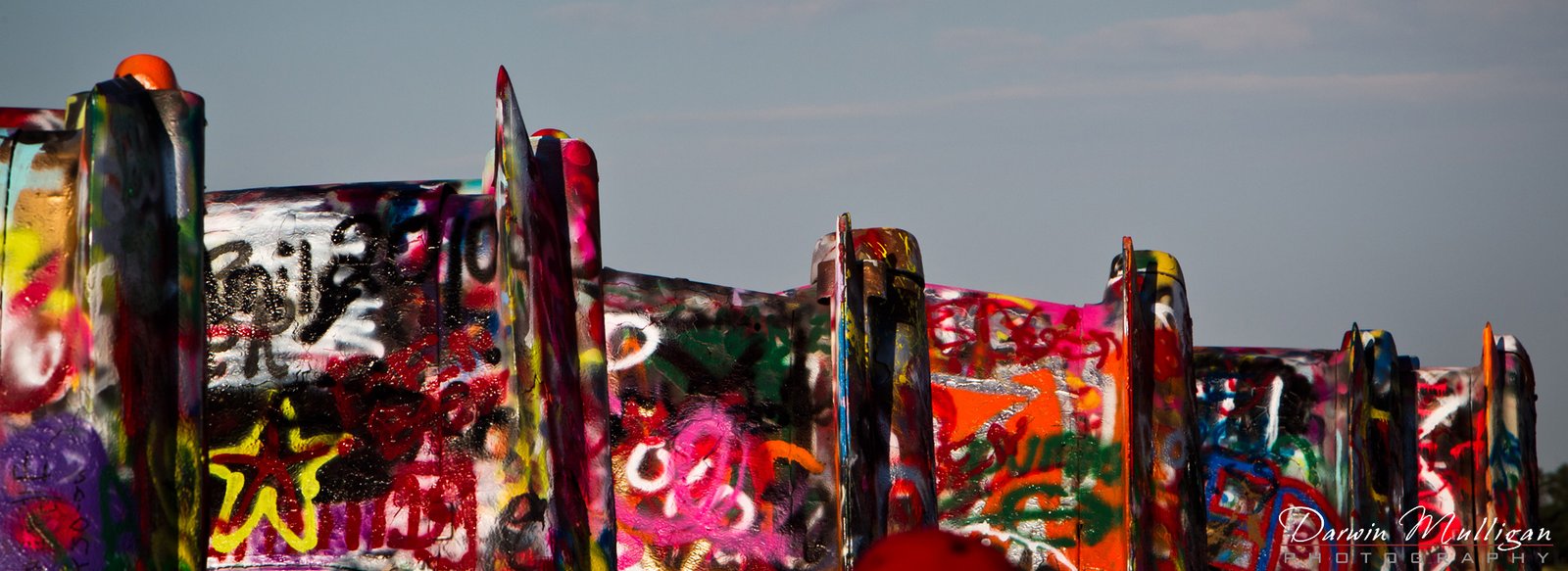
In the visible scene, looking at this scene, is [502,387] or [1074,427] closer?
[502,387]

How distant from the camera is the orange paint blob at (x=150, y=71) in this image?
5398 mm

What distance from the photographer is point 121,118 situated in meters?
4.66

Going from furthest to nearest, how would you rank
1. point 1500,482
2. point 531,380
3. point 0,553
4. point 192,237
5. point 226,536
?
point 1500,482
point 226,536
point 531,380
point 192,237
point 0,553

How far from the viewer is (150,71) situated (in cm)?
541

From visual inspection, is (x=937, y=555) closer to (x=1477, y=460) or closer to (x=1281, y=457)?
(x=1281, y=457)

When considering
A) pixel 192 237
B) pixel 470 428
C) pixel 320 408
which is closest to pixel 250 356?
pixel 320 408

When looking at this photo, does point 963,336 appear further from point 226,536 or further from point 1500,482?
point 1500,482

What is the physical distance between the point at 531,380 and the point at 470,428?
0.56m

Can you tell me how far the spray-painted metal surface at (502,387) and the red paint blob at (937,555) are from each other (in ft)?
8.27

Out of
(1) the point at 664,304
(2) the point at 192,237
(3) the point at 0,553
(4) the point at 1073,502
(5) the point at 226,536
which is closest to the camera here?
(3) the point at 0,553

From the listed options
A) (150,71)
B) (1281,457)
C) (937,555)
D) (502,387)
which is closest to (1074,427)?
(1281,457)

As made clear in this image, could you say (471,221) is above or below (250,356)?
above

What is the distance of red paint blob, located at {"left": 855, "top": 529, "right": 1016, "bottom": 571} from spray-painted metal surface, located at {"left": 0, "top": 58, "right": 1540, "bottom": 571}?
2.52 meters

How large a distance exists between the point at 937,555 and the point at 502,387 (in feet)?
12.4
